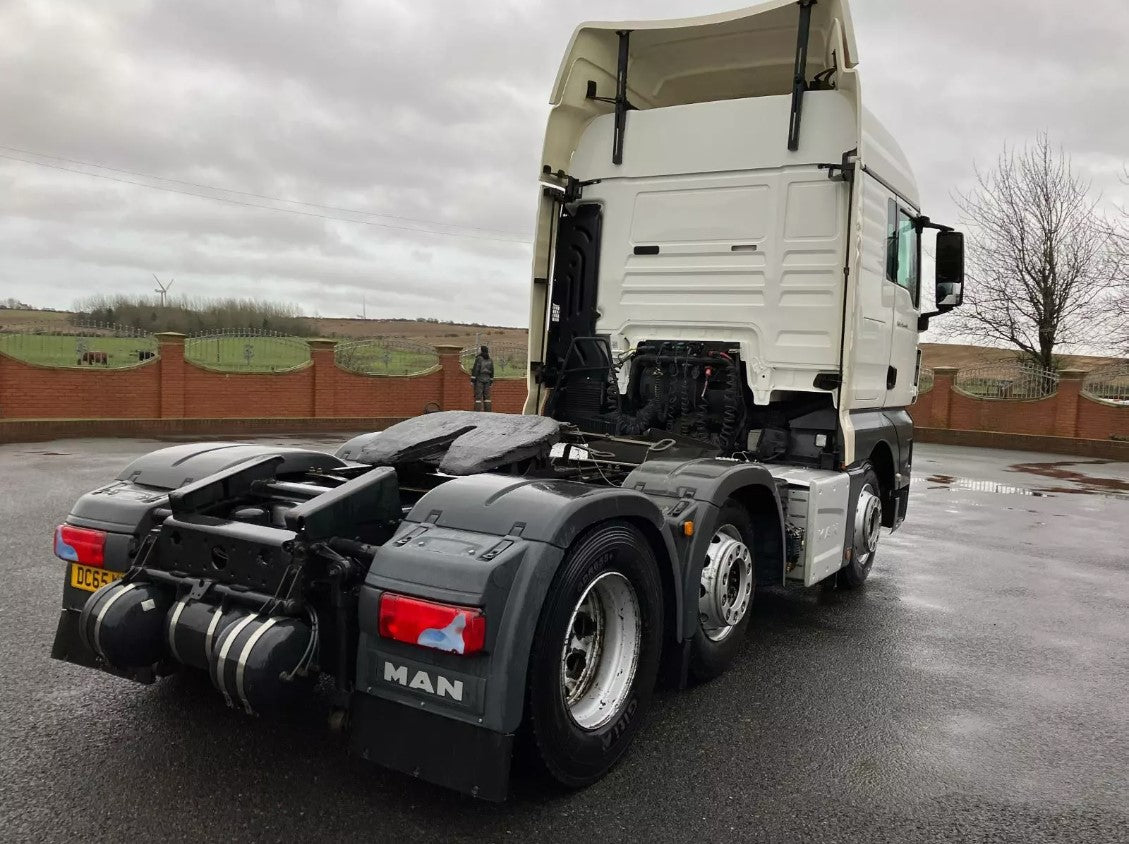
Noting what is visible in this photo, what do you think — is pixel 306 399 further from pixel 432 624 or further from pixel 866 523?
pixel 432 624

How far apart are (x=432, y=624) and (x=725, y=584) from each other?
1.86m

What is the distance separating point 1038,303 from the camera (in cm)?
2856

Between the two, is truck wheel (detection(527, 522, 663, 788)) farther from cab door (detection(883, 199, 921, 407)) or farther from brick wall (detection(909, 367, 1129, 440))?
brick wall (detection(909, 367, 1129, 440))

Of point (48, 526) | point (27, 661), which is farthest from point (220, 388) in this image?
point (27, 661)

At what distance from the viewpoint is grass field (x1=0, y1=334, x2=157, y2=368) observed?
16.7 metres

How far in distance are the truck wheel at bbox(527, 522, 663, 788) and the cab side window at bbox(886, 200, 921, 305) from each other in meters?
3.72

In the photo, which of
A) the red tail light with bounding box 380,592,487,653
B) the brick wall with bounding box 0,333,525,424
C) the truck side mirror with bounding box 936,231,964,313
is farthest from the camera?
the brick wall with bounding box 0,333,525,424

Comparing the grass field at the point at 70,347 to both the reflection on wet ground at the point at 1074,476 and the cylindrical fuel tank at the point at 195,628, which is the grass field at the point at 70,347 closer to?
the cylindrical fuel tank at the point at 195,628

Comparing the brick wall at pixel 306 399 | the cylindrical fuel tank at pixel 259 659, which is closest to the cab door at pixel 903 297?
the cylindrical fuel tank at pixel 259 659

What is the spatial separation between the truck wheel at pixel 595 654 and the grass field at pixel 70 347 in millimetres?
16888

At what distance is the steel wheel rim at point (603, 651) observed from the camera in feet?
10.3

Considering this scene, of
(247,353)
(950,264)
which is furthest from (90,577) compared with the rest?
(247,353)

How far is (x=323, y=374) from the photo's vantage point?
67.7ft

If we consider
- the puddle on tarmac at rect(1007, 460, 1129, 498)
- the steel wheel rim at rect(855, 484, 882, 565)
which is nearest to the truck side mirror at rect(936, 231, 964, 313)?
the steel wheel rim at rect(855, 484, 882, 565)
